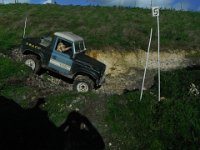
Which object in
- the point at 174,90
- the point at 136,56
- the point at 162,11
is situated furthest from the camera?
the point at 162,11

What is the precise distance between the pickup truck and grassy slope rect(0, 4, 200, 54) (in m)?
5.74

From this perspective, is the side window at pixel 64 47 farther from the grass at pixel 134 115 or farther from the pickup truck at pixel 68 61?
the grass at pixel 134 115

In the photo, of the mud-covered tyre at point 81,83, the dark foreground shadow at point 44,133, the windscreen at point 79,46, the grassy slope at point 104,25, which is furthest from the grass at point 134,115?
the grassy slope at point 104,25

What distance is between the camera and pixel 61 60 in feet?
74.8

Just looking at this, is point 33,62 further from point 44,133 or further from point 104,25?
point 104,25

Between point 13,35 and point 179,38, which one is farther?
point 179,38

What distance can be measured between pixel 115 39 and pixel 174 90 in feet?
46.5

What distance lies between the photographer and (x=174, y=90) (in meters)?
20.2

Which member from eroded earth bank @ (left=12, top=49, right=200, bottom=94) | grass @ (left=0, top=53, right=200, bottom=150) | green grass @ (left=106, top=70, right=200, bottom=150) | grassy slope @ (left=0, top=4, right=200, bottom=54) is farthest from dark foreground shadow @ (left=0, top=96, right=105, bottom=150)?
grassy slope @ (left=0, top=4, right=200, bottom=54)

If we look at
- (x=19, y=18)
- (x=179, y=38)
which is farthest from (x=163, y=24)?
(x=19, y=18)

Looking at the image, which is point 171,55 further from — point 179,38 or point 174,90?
point 174,90

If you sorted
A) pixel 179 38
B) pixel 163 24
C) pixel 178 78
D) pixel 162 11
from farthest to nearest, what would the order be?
pixel 162 11 → pixel 163 24 → pixel 179 38 → pixel 178 78

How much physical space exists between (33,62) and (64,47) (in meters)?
1.83

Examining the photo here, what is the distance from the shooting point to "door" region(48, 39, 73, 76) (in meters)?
22.7
